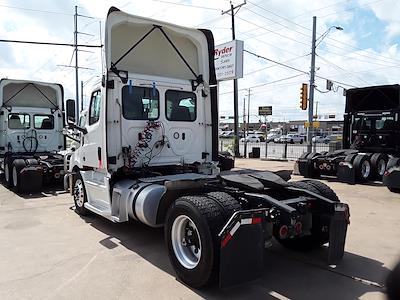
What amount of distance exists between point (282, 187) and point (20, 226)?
5.04 m

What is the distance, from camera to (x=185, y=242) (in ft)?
15.1

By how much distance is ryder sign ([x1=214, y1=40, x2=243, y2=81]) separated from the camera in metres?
25.0

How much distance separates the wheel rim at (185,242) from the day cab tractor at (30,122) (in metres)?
7.97

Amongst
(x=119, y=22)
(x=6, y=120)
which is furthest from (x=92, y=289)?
(x=6, y=120)

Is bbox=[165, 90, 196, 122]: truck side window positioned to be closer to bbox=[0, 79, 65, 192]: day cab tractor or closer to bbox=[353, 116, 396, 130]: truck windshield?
bbox=[0, 79, 65, 192]: day cab tractor

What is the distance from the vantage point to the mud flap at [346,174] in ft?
40.7

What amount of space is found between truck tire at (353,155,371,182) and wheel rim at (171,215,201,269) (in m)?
9.38

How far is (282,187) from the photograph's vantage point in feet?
16.0

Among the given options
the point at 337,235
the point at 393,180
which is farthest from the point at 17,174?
the point at 393,180

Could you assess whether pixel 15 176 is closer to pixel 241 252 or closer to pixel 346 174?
pixel 241 252

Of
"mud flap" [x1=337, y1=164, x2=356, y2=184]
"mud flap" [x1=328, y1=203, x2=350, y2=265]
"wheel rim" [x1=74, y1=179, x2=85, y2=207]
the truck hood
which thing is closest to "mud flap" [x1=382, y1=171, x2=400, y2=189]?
"mud flap" [x1=337, y1=164, x2=356, y2=184]

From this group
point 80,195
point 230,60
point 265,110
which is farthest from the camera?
point 265,110

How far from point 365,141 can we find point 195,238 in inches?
488

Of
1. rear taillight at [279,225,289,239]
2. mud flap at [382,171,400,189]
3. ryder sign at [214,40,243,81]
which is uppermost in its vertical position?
ryder sign at [214,40,243,81]
